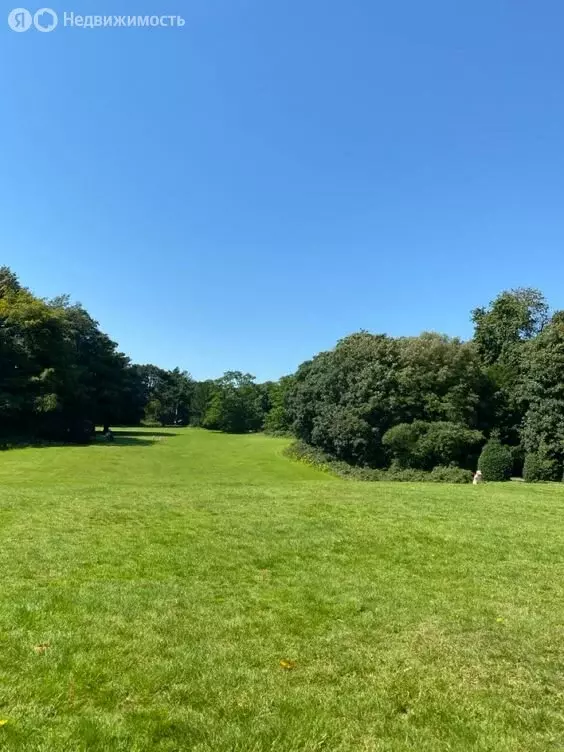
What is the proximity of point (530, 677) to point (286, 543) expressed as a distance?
4294 mm

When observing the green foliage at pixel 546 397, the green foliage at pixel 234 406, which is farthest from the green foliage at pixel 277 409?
the green foliage at pixel 546 397

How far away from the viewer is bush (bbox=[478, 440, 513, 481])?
83.3ft

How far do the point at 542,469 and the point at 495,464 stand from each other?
2768 millimetres

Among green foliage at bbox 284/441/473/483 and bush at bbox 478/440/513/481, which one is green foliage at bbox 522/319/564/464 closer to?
bush at bbox 478/440/513/481

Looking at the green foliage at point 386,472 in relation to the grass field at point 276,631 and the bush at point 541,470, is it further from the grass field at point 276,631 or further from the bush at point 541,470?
the grass field at point 276,631

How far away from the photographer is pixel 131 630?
14.0 feet

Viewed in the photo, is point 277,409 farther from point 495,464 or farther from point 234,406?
point 495,464

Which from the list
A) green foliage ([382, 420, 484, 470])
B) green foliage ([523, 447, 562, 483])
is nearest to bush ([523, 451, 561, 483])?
green foliage ([523, 447, 562, 483])

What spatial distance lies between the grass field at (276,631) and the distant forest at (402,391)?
1952 centimetres

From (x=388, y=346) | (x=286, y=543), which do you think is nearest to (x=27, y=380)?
(x=388, y=346)

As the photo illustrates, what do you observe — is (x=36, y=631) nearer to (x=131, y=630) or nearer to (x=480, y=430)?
(x=131, y=630)

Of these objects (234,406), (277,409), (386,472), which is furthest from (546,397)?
(234,406)

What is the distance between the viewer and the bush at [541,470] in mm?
26359

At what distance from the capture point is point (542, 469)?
86.6ft
